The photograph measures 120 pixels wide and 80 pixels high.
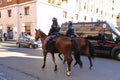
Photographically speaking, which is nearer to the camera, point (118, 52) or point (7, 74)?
point (7, 74)

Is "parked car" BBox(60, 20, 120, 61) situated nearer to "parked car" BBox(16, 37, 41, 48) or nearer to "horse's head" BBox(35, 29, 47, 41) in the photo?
"horse's head" BBox(35, 29, 47, 41)

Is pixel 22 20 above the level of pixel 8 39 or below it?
above

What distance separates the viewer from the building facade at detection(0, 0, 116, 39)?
32.1 m

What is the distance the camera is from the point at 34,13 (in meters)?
31.7

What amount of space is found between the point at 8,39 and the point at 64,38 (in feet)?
92.0

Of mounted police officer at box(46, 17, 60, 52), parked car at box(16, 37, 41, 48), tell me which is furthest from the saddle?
parked car at box(16, 37, 41, 48)

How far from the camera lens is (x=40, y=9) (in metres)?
31.9

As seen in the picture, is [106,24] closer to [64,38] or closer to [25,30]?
[64,38]

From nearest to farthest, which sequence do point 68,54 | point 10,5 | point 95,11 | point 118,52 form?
point 68,54
point 118,52
point 10,5
point 95,11

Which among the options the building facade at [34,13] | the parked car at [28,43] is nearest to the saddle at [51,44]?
the parked car at [28,43]

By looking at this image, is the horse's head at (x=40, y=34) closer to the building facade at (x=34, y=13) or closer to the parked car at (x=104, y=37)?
the parked car at (x=104, y=37)

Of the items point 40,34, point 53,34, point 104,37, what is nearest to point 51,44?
point 53,34

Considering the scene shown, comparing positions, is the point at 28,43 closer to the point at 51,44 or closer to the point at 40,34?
the point at 40,34

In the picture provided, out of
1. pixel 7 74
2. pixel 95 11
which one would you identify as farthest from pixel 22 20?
pixel 7 74
